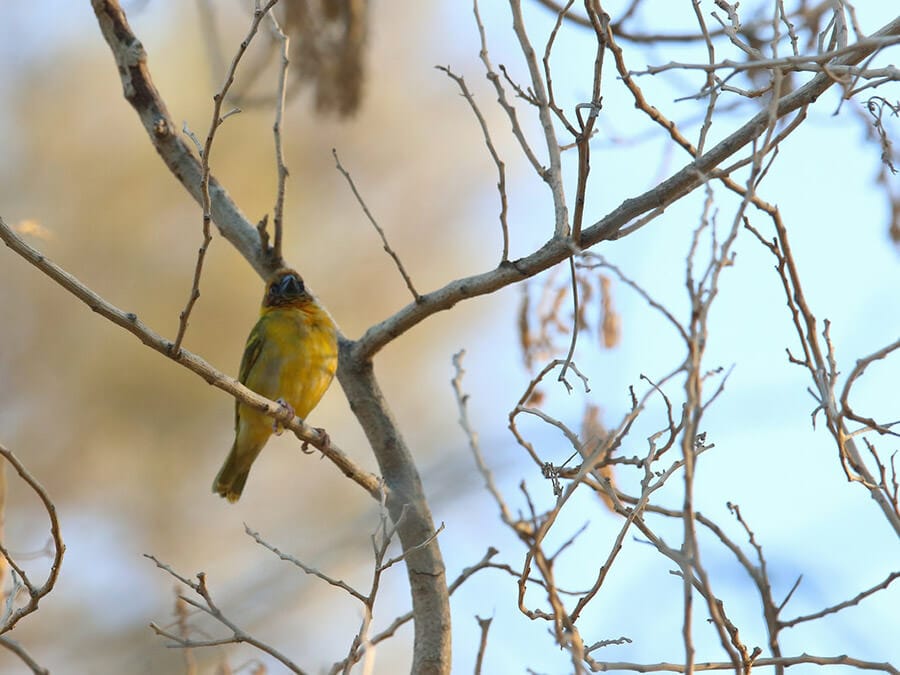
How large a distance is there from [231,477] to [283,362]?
0.96 metres

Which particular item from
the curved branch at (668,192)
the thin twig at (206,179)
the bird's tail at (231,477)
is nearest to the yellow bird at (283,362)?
the bird's tail at (231,477)

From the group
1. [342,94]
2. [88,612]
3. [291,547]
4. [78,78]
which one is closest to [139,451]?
[88,612]

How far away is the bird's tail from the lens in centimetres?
692

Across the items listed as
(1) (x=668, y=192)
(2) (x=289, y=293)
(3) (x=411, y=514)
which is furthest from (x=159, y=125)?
(1) (x=668, y=192)

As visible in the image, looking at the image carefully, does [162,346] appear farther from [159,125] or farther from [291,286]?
[291,286]

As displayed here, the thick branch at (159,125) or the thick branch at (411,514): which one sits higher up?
the thick branch at (159,125)

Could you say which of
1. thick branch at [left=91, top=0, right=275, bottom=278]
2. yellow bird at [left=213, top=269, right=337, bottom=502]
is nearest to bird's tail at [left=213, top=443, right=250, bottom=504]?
yellow bird at [left=213, top=269, right=337, bottom=502]

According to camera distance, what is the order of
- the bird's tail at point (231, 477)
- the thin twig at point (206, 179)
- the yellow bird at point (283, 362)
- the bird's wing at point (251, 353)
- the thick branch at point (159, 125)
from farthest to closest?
the bird's tail at point (231, 477), the bird's wing at point (251, 353), the yellow bird at point (283, 362), the thick branch at point (159, 125), the thin twig at point (206, 179)

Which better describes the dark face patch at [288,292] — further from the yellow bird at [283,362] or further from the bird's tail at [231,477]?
the bird's tail at [231,477]

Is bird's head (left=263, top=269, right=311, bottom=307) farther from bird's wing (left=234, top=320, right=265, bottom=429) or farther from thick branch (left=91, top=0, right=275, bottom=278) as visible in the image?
thick branch (left=91, top=0, right=275, bottom=278)

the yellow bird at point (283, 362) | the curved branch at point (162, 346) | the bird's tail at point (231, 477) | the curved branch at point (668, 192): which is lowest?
the curved branch at point (162, 346)

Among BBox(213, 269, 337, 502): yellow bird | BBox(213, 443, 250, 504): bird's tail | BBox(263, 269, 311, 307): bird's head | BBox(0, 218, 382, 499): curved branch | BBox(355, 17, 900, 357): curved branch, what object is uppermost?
BBox(263, 269, 311, 307): bird's head

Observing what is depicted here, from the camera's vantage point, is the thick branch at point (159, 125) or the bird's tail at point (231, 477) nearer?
the thick branch at point (159, 125)

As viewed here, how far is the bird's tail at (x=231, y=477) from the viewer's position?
692 centimetres
